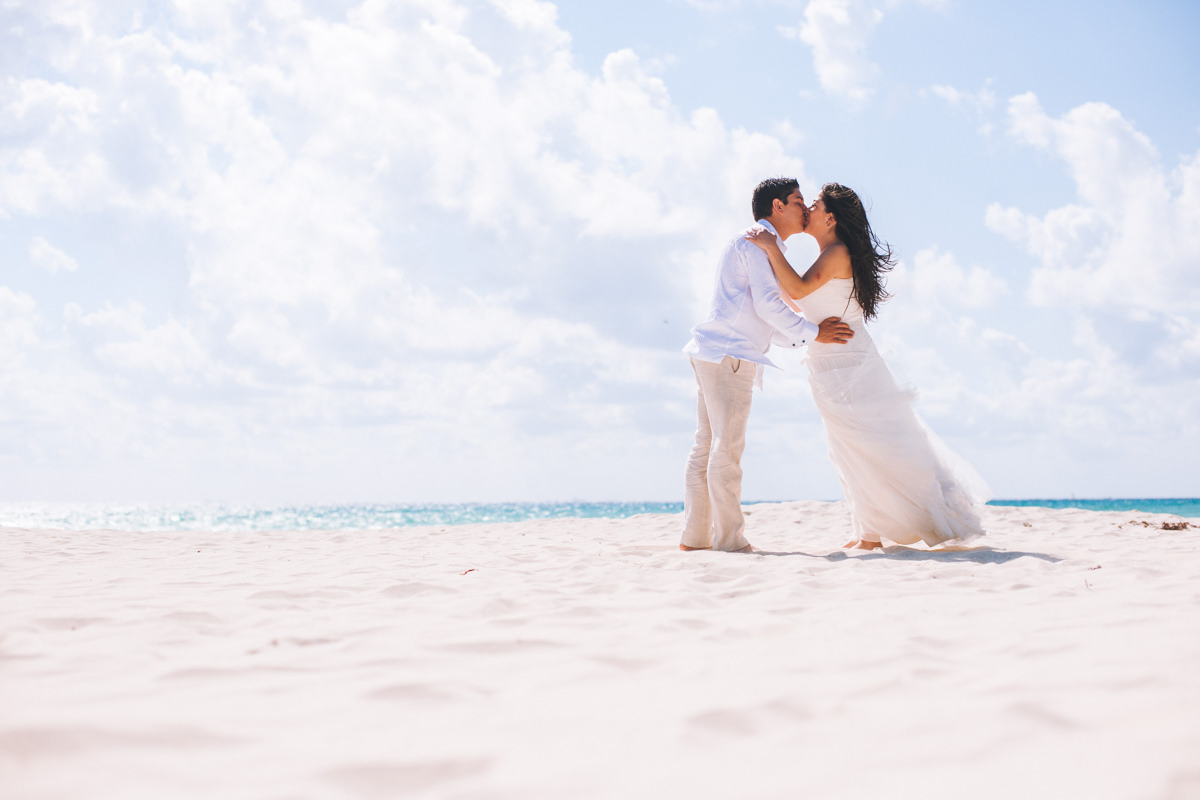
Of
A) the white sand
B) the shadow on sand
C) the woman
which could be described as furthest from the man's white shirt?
the white sand

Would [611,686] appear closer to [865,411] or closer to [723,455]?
[723,455]

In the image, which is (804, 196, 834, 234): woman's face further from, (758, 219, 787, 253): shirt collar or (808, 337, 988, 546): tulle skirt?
(808, 337, 988, 546): tulle skirt

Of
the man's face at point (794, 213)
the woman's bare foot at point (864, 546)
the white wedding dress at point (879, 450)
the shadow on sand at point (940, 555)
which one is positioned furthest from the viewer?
the man's face at point (794, 213)

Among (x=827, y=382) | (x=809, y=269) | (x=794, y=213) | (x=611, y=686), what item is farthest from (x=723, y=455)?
(x=611, y=686)

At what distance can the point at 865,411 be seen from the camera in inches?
175

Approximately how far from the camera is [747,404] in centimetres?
450

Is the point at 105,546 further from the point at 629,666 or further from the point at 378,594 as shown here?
the point at 629,666

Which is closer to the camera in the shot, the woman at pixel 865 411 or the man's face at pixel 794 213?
the woman at pixel 865 411

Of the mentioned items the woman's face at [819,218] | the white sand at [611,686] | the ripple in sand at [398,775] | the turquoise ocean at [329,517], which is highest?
the woman's face at [819,218]

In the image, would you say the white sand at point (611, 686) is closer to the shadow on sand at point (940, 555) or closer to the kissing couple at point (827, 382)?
the shadow on sand at point (940, 555)

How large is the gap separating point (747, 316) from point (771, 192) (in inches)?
31.7

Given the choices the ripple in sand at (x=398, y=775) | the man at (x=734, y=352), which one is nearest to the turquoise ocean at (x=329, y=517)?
the man at (x=734, y=352)

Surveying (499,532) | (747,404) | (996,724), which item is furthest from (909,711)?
(499,532)

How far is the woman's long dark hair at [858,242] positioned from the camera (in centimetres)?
452
